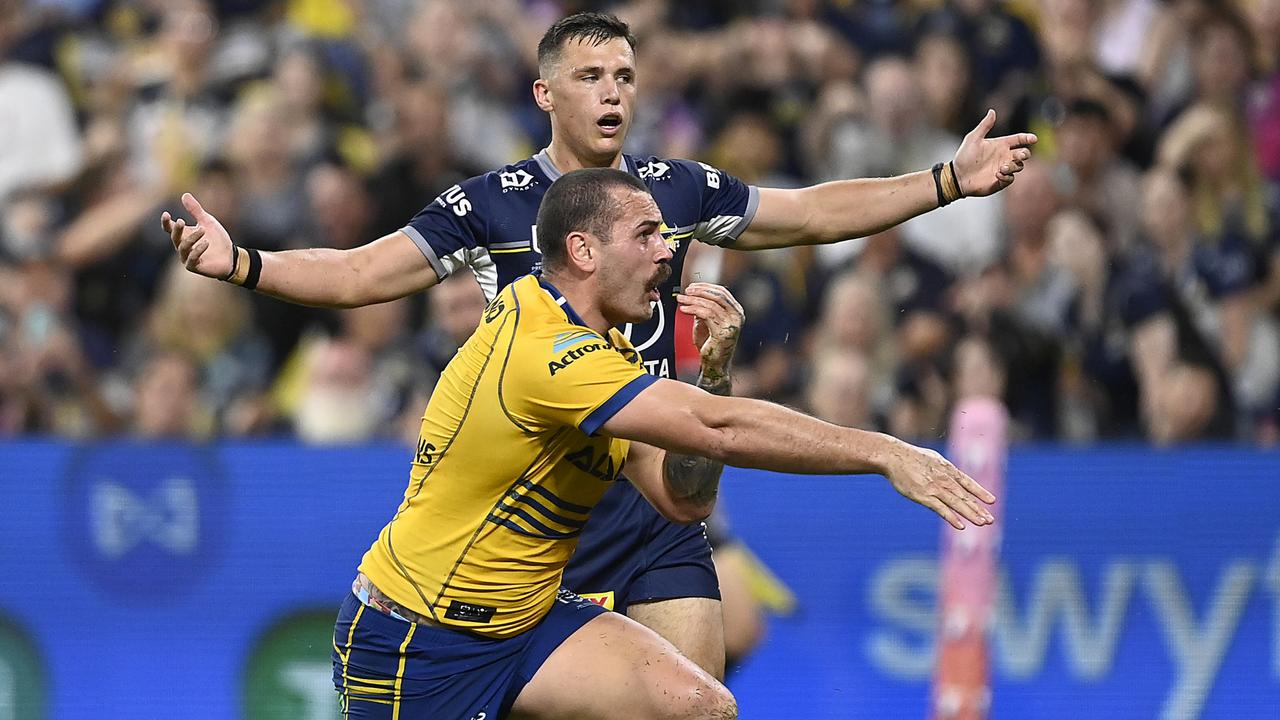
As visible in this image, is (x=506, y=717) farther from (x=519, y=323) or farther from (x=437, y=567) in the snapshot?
(x=519, y=323)

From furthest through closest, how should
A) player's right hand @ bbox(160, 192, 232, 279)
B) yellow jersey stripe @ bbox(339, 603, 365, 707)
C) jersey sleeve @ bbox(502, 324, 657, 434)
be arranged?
player's right hand @ bbox(160, 192, 232, 279), yellow jersey stripe @ bbox(339, 603, 365, 707), jersey sleeve @ bbox(502, 324, 657, 434)

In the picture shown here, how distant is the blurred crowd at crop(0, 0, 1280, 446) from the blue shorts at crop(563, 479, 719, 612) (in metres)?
2.20

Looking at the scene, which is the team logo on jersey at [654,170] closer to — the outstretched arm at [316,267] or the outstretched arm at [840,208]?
the outstretched arm at [840,208]

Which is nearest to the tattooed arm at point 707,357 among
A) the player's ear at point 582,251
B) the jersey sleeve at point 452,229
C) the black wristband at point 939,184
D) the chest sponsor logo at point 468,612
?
the player's ear at point 582,251

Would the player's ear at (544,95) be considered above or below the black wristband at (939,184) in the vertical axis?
above

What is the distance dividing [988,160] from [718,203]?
915mm

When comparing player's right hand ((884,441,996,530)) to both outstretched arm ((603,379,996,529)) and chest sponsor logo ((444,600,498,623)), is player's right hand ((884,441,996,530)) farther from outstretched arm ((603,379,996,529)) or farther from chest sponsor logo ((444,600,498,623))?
chest sponsor logo ((444,600,498,623))

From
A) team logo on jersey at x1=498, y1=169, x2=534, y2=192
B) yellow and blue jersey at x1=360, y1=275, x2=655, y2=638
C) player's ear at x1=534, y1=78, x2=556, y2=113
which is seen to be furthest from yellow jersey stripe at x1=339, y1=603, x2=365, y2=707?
player's ear at x1=534, y1=78, x2=556, y2=113

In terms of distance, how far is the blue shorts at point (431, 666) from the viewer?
4879 millimetres

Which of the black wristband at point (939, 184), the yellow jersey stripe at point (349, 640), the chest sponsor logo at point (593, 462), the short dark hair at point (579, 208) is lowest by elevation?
the yellow jersey stripe at point (349, 640)

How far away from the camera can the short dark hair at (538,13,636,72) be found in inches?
222

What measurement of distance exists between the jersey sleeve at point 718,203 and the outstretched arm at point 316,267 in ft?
3.00

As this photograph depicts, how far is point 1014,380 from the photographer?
8.62m

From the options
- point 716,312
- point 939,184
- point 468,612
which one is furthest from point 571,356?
point 939,184
